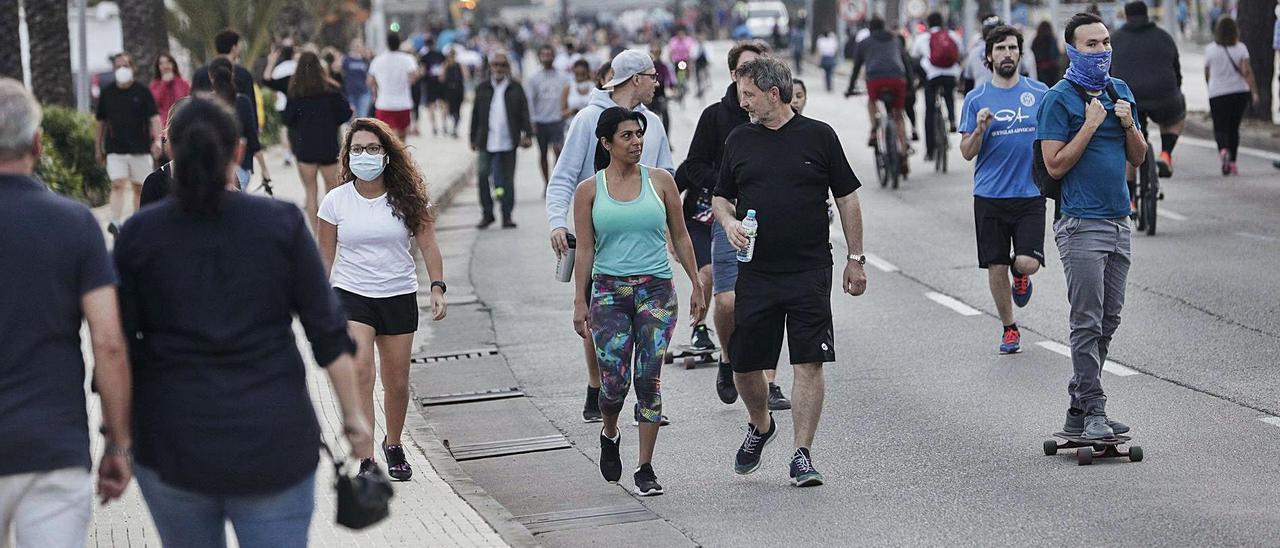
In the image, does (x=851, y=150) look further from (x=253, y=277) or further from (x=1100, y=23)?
(x=253, y=277)

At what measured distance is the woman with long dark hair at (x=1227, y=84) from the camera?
2052cm

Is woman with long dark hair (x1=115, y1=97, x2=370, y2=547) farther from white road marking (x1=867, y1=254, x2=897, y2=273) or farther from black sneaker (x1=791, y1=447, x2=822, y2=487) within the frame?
white road marking (x1=867, y1=254, x2=897, y2=273)

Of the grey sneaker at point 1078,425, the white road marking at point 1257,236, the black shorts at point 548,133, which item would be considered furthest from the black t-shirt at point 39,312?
the black shorts at point 548,133

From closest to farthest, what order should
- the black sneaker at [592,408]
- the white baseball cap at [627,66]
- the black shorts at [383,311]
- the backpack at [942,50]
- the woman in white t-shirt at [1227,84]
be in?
1. the black shorts at [383,311]
2. the white baseball cap at [627,66]
3. the black sneaker at [592,408]
4. the woman in white t-shirt at [1227,84]
5. the backpack at [942,50]

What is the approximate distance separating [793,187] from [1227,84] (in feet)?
45.9

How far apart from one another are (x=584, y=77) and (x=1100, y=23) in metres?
14.4

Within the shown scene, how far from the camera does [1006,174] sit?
10.9 m

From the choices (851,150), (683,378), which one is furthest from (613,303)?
(851,150)

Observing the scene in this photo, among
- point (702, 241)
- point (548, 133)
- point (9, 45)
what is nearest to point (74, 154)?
point (9, 45)

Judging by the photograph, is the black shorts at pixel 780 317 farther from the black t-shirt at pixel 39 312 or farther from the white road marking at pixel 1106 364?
the black t-shirt at pixel 39 312

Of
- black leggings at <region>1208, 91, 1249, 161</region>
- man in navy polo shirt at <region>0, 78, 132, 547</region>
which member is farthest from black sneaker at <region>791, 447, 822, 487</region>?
black leggings at <region>1208, 91, 1249, 161</region>

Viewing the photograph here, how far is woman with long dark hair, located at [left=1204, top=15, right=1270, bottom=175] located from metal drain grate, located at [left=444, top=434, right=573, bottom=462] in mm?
13176

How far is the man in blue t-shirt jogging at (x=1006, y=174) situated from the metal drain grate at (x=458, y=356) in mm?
3211

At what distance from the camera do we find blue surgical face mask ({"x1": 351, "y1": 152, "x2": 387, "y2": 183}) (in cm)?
784
